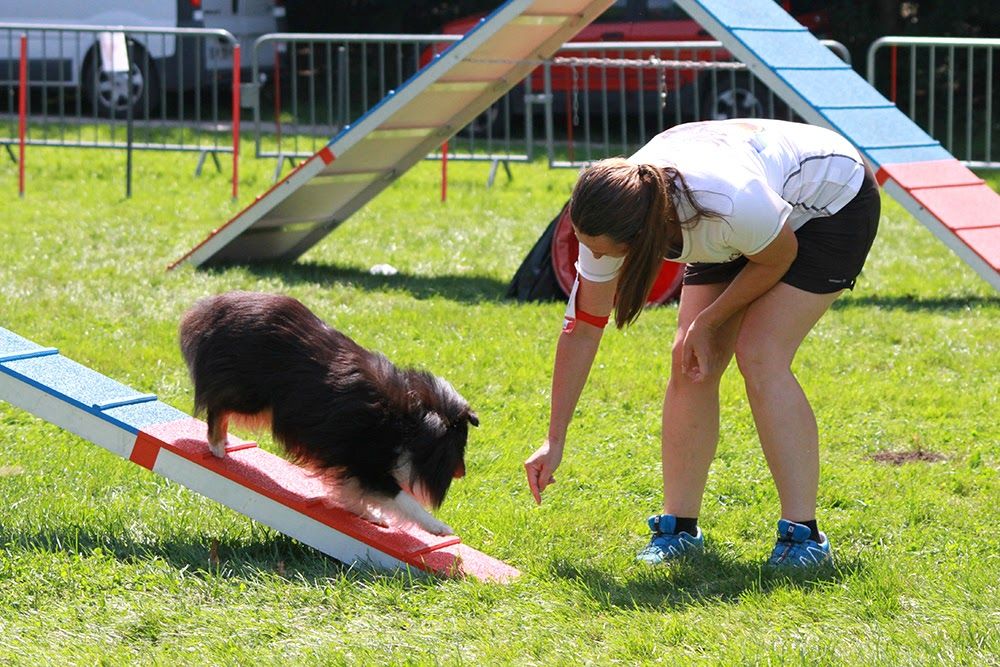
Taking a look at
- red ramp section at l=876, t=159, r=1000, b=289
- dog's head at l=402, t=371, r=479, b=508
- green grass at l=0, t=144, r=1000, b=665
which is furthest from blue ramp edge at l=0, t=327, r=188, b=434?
red ramp section at l=876, t=159, r=1000, b=289

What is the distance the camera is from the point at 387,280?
8195 millimetres

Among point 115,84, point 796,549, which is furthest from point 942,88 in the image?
point 796,549

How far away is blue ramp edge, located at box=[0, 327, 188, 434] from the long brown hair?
1557 mm

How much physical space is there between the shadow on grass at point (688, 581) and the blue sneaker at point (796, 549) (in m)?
0.05

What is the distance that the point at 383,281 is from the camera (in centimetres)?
816

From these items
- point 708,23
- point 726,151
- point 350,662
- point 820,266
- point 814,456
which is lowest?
point 350,662

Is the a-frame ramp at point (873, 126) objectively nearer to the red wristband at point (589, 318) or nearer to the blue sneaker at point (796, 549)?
the blue sneaker at point (796, 549)

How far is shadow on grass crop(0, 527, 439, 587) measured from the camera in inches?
143

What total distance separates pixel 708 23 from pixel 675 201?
415 cm

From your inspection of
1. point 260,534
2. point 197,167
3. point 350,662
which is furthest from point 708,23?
point 197,167

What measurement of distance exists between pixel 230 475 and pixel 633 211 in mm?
1453

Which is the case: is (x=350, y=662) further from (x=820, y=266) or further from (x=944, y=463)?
(x=944, y=463)

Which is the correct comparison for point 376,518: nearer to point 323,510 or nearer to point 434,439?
point 323,510

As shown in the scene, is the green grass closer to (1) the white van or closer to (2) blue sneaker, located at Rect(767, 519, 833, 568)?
(2) blue sneaker, located at Rect(767, 519, 833, 568)
